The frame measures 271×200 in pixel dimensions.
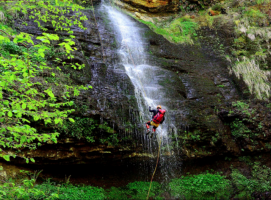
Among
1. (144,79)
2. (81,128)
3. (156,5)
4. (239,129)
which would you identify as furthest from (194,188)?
(156,5)

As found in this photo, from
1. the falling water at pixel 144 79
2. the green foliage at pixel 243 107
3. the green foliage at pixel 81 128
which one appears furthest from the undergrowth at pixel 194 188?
the green foliage at pixel 243 107

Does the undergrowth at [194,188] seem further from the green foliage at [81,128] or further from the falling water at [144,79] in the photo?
the green foliage at [81,128]

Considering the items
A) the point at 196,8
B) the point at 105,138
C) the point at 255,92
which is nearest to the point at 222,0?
the point at 196,8

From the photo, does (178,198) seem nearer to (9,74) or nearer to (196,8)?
(9,74)

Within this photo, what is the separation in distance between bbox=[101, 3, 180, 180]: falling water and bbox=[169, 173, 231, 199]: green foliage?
695 mm

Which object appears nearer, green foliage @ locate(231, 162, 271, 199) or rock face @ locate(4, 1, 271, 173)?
rock face @ locate(4, 1, 271, 173)

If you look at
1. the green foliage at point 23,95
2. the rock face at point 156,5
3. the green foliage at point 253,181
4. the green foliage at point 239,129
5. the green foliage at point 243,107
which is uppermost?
the rock face at point 156,5

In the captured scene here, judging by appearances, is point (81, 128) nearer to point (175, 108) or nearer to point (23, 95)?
point (23, 95)

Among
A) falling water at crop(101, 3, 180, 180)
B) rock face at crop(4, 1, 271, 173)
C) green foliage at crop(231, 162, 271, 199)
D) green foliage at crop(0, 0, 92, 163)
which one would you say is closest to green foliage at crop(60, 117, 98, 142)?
rock face at crop(4, 1, 271, 173)

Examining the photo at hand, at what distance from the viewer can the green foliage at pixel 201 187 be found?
28.3 feet

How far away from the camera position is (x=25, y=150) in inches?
282

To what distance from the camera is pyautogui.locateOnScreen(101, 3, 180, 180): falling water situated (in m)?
9.27

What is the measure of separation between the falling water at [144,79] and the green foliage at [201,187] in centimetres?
69

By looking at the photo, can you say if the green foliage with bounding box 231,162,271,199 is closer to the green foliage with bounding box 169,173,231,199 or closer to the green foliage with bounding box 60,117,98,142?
the green foliage with bounding box 169,173,231,199
